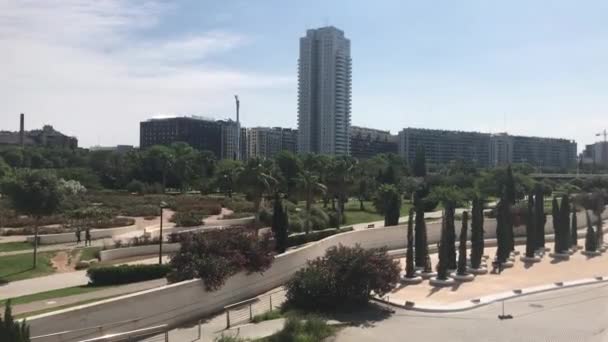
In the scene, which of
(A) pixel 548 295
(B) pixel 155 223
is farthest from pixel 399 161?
(A) pixel 548 295

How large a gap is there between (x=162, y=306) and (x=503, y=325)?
13.4 metres

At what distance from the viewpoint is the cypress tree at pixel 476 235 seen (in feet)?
113

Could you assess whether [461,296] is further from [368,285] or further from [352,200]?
[352,200]

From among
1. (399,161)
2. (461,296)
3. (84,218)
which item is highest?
(399,161)

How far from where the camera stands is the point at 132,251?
3428 centimetres

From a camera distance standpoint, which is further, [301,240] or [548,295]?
[301,240]

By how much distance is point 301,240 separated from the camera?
38688mm

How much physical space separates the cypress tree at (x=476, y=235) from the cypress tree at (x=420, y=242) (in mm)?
3518

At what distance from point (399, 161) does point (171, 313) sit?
108040mm

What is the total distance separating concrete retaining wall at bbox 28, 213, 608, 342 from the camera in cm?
1623

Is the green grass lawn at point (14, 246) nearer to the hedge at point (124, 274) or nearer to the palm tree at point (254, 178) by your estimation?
the hedge at point (124, 274)

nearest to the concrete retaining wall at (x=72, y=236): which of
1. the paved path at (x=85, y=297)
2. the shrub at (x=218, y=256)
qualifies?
the paved path at (x=85, y=297)

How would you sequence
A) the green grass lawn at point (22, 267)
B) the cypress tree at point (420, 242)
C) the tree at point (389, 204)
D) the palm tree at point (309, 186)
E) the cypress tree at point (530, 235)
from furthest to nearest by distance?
1. the tree at point (389, 204)
2. the palm tree at point (309, 186)
3. the cypress tree at point (530, 235)
4. the cypress tree at point (420, 242)
5. the green grass lawn at point (22, 267)

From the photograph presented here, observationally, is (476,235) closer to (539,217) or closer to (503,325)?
(539,217)
